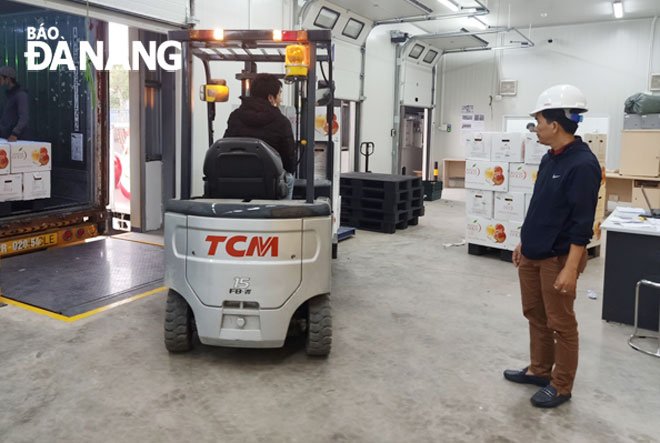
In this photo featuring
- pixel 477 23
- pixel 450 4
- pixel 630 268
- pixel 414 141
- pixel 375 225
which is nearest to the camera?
pixel 630 268

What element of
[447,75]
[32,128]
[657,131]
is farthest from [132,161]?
[447,75]

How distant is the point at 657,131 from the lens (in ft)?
29.5

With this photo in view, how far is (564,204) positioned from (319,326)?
1798 mm

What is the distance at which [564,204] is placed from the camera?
3371mm

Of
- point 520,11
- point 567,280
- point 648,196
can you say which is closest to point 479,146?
point 648,196

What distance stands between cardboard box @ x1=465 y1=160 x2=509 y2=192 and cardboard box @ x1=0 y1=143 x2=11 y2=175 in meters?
5.55

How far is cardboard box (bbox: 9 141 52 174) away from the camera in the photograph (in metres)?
6.65

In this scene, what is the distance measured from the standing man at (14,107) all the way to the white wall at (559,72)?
39.8 feet

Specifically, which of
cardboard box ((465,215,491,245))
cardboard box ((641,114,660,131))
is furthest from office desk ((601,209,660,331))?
cardboard box ((641,114,660,131))

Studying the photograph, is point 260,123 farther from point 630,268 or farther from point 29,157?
point 29,157

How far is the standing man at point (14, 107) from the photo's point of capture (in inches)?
283

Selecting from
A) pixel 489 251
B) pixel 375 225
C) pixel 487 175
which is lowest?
pixel 489 251

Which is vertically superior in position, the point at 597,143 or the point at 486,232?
the point at 597,143

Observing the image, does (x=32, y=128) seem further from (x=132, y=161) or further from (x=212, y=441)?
(x=212, y=441)
